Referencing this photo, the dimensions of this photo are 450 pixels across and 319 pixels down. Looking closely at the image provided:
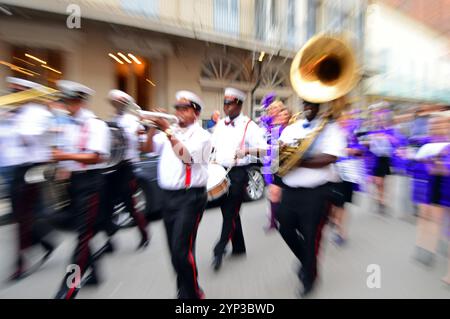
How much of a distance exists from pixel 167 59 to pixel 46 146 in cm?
591

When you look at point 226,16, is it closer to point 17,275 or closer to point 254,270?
point 254,270

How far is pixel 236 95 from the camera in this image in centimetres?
347

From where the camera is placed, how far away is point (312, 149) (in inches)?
101

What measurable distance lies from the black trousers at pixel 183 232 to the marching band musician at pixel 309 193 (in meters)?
0.81

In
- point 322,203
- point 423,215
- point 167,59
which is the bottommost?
point 423,215

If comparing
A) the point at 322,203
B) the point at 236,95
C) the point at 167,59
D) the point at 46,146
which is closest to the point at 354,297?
the point at 322,203

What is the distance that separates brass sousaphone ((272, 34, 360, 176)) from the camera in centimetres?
260

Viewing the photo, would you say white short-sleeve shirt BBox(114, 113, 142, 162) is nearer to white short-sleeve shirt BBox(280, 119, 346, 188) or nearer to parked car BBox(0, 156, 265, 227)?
parked car BBox(0, 156, 265, 227)

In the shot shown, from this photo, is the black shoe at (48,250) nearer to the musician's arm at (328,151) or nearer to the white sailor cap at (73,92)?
the white sailor cap at (73,92)

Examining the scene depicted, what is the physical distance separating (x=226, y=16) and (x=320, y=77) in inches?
310

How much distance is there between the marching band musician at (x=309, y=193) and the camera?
2.56 metres

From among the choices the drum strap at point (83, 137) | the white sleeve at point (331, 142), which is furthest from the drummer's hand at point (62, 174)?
the white sleeve at point (331, 142)

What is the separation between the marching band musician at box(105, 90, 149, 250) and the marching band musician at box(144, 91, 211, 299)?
825 millimetres
